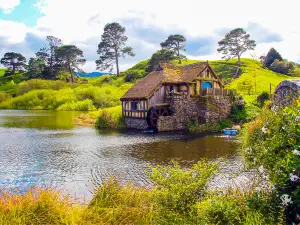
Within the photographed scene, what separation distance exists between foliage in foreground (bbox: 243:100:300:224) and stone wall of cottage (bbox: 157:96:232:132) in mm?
24706

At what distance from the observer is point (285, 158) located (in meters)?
6.41

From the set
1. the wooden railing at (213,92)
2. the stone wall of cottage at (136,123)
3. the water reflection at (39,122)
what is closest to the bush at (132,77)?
the water reflection at (39,122)

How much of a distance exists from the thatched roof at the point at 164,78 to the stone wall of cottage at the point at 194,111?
8.82 feet

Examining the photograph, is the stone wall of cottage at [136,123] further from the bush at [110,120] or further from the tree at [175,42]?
the tree at [175,42]

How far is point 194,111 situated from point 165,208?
26.6 meters

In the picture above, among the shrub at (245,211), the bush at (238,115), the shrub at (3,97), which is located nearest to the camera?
the shrub at (245,211)

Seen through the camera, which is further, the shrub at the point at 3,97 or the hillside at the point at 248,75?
the shrub at the point at 3,97

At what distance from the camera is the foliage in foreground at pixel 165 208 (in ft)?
21.9

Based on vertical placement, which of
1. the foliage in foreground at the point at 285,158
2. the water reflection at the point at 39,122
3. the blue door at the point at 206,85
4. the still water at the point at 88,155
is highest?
the blue door at the point at 206,85

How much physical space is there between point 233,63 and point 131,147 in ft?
195

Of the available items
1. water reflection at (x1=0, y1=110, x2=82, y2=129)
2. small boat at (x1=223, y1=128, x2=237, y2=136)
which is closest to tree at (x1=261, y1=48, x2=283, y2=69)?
small boat at (x1=223, y1=128, x2=237, y2=136)

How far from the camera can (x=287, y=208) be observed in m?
6.07

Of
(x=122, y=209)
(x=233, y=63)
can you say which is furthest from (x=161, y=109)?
(x=233, y=63)

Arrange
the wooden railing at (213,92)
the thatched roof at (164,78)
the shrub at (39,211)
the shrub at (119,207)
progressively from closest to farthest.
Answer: the shrub at (39,211), the shrub at (119,207), the thatched roof at (164,78), the wooden railing at (213,92)
